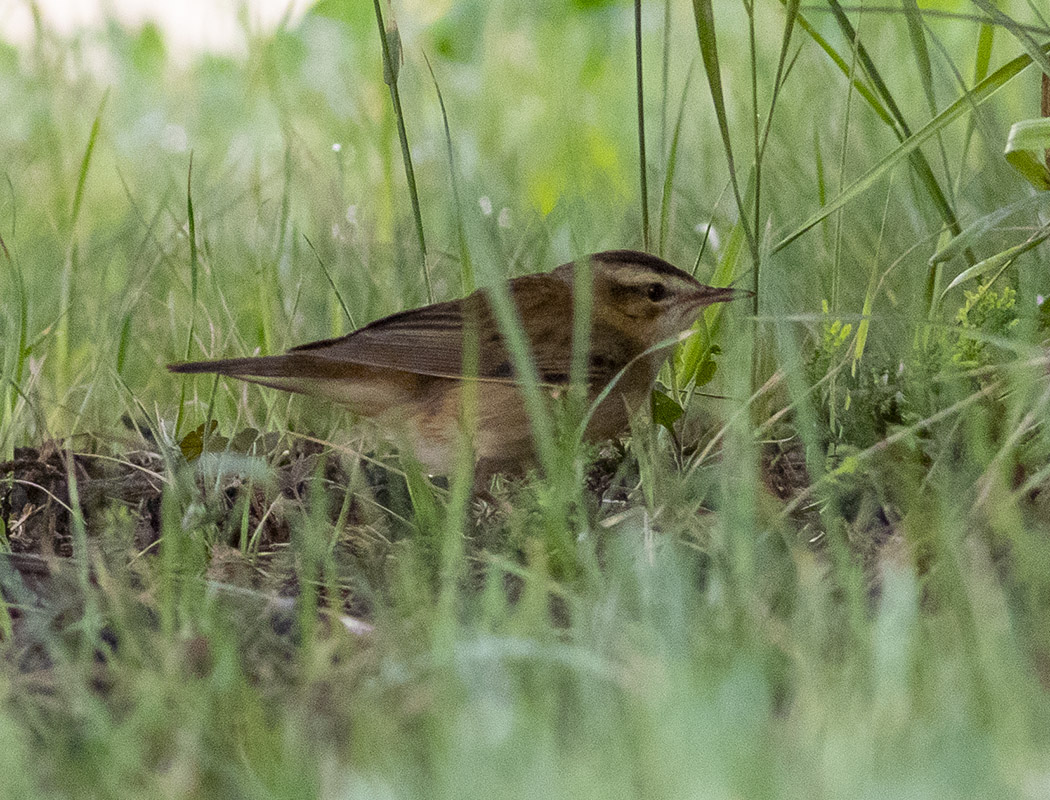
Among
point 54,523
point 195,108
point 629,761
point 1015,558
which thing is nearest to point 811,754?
point 629,761

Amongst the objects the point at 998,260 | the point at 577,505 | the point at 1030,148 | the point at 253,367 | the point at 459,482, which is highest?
the point at 1030,148

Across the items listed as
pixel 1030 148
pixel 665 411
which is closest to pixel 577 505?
pixel 665 411

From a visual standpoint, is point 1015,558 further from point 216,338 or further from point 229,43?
point 229,43

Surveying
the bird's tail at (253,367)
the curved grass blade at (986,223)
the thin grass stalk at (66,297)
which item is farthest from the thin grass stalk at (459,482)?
the thin grass stalk at (66,297)

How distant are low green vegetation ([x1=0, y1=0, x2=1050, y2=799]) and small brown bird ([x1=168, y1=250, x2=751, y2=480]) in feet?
0.40

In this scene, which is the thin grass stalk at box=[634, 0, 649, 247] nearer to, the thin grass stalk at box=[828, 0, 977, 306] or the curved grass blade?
the thin grass stalk at box=[828, 0, 977, 306]

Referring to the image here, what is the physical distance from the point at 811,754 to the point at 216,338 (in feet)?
9.63

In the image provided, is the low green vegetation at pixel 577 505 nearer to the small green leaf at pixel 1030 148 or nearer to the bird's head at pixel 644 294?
the small green leaf at pixel 1030 148

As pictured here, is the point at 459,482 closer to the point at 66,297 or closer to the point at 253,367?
the point at 253,367

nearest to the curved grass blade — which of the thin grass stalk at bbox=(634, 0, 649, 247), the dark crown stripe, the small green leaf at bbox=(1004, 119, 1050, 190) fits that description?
the small green leaf at bbox=(1004, 119, 1050, 190)

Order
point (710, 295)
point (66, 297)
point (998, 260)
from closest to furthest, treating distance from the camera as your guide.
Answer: point (998, 260) < point (710, 295) < point (66, 297)

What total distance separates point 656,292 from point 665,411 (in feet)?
2.16

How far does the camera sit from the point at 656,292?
13.9 feet

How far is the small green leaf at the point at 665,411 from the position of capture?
3.71m
